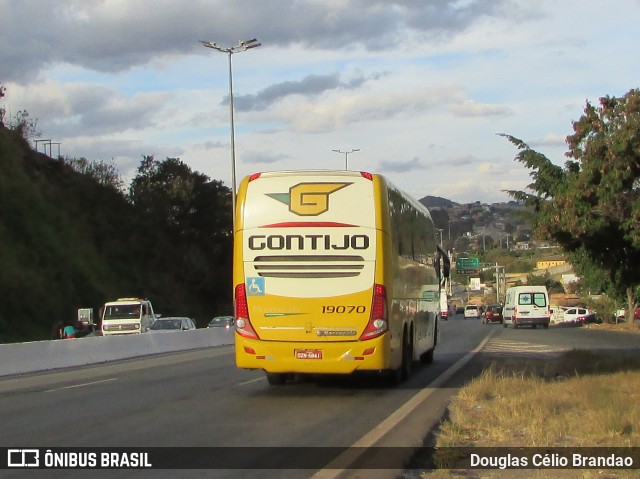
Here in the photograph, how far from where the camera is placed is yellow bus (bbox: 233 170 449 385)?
15688mm

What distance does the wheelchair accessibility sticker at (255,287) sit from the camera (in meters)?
15.9

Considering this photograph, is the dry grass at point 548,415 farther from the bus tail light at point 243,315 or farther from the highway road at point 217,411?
the bus tail light at point 243,315

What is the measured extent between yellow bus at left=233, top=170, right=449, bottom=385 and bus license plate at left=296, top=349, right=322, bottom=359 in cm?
2

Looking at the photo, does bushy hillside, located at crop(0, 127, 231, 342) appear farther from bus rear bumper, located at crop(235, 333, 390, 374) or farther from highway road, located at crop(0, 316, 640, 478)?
bus rear bumper, located at crop(235, 333, 390, 374)

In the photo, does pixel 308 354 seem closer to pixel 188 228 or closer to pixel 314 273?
pixel 314 273

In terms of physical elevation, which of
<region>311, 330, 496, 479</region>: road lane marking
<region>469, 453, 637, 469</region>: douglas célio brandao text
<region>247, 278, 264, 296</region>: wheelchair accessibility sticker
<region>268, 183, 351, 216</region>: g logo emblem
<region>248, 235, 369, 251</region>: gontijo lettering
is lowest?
<region>311, 330, 496, 479</region>: road lane marking

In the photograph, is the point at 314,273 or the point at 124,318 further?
the point at 124,318

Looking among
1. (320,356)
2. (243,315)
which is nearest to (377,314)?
(320,356)

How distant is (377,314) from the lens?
15719mm

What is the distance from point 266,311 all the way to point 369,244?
1973mm

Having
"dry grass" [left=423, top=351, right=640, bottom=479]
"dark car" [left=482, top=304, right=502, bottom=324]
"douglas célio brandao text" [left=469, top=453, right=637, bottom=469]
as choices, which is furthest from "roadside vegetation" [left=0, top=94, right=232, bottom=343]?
"douglas célio brandao text" [left=469, top=453, right=637, bottom=469]

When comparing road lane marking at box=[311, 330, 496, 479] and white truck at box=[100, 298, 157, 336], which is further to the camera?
white truck at box=[100, 298, 157, 336]

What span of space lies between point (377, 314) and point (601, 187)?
185 inches

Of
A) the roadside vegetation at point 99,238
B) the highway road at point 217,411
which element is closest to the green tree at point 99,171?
the roadside vegetation at point 99,238
